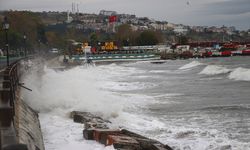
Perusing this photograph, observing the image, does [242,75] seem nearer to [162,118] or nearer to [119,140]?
[162,118]

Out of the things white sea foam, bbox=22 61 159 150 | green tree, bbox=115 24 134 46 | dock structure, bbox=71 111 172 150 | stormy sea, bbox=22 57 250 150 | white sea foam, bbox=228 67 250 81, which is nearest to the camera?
dock structure, bbox=71 111 172 150

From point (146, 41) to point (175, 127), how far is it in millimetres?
146793

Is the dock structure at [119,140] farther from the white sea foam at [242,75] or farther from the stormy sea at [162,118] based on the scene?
the white sea foam at [242,75]

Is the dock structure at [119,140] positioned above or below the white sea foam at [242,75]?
above

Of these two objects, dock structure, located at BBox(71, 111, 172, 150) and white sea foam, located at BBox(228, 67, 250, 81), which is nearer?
dock structure, located at BBox(71, 111, 172, 150)

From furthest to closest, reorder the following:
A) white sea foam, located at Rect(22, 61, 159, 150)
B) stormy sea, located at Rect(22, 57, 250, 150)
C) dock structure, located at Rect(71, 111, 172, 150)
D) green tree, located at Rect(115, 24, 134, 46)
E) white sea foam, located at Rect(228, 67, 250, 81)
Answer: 1. green tree, located at Rect(115, 24, 134, 46)
2. white sea foam, located at Rect(228, 67, 250, 81)
3. stormy sea, located at Rect(22, 57, 250, 150)
4. white sea foam, located at Rect(22, 61, 159, 150)
5. dock structure, located at Rect(71, 111, 172, 150)

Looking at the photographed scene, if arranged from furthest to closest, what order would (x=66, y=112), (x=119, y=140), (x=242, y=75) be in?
1. (x=242, y=75)
2. (x=66, y=112)
3. (x=119, y=140)

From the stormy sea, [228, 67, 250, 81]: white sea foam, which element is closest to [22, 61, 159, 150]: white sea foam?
the stormy sea

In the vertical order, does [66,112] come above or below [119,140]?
below

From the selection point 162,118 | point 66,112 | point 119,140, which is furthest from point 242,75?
point 119,140

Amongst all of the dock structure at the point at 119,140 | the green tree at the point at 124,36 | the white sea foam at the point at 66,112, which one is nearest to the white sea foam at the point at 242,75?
the white sea foam at the point at 66,112

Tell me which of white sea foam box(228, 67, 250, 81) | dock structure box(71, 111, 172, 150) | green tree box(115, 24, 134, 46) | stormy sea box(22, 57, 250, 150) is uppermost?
green tree box(115, 24, 134, 46)

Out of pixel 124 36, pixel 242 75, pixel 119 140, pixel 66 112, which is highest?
pixel 124 36

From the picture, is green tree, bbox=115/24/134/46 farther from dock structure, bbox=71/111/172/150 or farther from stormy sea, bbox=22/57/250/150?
dock structure, bbox=71/111/172/150
